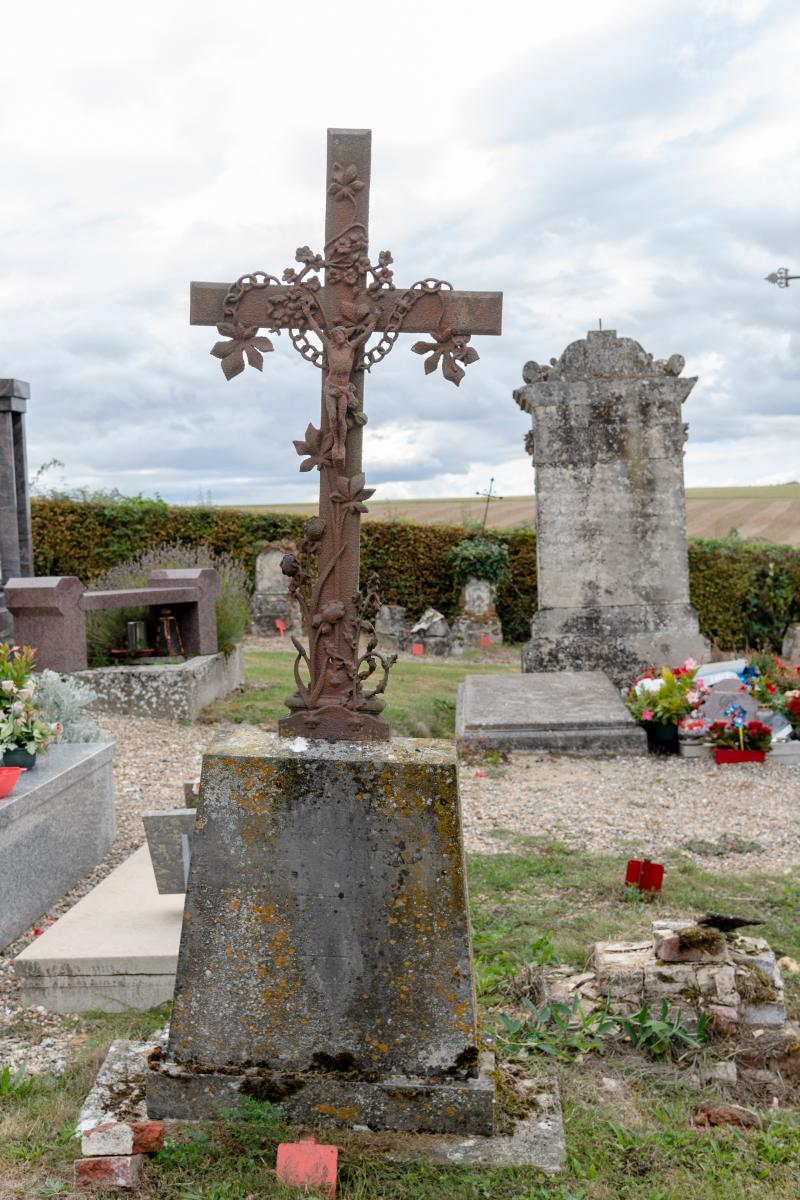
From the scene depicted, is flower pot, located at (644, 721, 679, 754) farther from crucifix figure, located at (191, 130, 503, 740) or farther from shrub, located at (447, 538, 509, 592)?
shrub, located at (447, 538, 509, 592)

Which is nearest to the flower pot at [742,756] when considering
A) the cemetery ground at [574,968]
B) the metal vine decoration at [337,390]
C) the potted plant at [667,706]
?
the cemetery ground at [574,968]

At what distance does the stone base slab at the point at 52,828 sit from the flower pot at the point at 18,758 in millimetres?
67

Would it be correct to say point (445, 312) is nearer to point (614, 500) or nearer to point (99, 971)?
point (99, 971)

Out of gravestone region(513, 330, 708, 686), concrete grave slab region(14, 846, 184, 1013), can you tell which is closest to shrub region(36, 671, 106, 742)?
concrete grave slab region(14, 846, 184, 1013)

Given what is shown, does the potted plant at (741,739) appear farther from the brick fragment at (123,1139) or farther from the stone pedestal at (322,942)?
the brick fragment at (123,1139)

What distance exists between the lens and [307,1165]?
8.67 feet

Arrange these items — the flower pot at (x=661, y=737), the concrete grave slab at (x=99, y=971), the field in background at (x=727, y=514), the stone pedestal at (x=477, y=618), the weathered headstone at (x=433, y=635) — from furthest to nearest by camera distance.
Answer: the field in background at (x=727, y=514) < the stone pedestal at (x=477, y=618) < the weathered headstone at (x=433, y=635) < the flower pot at (x=661, y=737) < the concrete grave slab at (x=99, y=971)

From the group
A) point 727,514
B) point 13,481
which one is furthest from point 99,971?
point 727,514

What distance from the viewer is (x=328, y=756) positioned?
286 cm

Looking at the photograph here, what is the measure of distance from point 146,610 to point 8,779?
20.0 ft

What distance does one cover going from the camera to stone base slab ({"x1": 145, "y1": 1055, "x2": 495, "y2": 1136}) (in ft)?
9.12

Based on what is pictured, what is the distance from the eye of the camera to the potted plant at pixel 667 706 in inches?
352

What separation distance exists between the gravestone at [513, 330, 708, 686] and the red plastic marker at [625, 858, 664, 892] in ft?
18.5

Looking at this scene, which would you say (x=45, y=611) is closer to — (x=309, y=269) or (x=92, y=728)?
(x=92, y=728)
